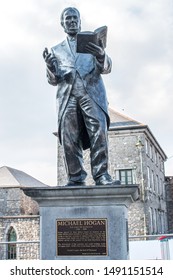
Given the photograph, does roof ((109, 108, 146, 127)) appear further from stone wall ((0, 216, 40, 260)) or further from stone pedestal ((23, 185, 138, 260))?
stone pedestal ((23, 185, 138, 260))

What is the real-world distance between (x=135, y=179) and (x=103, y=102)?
24747 mm

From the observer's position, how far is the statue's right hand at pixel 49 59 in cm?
536

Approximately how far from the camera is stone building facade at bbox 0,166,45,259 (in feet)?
101

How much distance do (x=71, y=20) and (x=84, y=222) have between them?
9.46 feet

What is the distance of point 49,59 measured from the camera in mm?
5348

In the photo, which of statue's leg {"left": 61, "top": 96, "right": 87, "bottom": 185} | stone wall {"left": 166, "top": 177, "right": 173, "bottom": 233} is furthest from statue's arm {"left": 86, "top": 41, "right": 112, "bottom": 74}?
stone wall {"left": 166, "top": 177, "right": 173, "bottom": 233}

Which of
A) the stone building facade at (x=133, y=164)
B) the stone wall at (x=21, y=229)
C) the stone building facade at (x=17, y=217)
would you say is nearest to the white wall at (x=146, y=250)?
the stone building facade at (x=17, y=217)

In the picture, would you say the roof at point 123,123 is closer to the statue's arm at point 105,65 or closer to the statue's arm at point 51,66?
the statue's arm at point 105,65

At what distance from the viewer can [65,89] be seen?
17.9 ft

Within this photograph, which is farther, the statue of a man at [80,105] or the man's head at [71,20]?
the man's head at [71,20]

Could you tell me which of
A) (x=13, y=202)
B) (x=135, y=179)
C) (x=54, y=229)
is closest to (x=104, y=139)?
(x=54, y=229)

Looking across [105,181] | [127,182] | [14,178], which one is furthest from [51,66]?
[14,178]

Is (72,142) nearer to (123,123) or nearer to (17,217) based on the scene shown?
(123,123)
